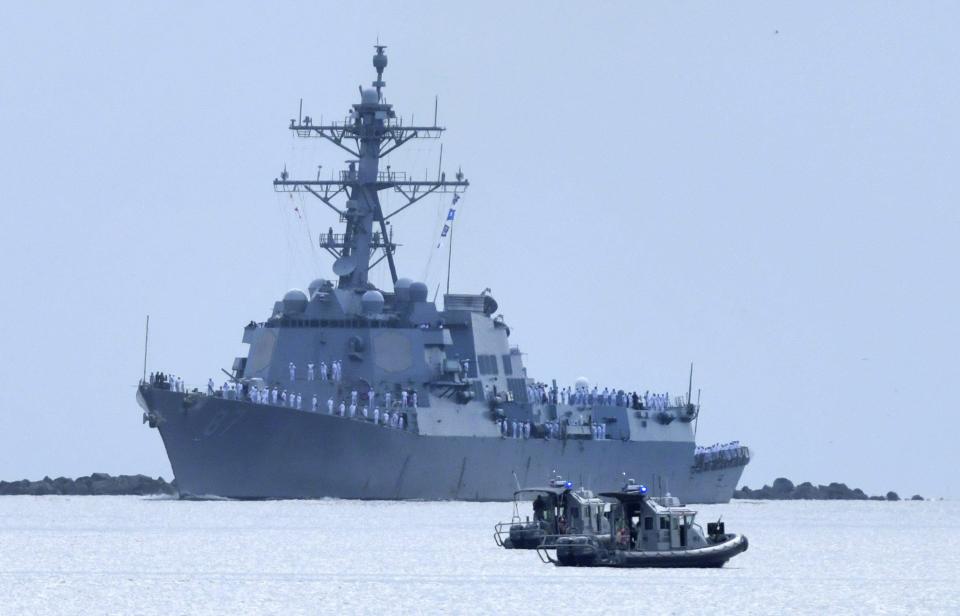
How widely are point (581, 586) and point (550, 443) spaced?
33.9 metres

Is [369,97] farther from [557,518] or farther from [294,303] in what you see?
[557,518]

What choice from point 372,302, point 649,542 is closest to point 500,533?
point 649,542

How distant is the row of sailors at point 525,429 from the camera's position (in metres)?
77.4

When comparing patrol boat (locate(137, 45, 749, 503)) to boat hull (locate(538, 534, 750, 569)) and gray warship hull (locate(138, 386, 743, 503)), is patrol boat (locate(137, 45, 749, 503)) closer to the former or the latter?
gray warship hull (locate(138, 386, 743, 503))

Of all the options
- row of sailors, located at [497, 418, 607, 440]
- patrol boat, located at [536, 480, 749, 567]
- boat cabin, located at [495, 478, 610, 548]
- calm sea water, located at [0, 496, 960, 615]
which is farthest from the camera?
row of sailors, located at [497, 418, 607, 440]

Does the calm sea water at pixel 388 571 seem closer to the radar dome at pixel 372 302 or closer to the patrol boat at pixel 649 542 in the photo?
the patrol boat at pixel 649 542

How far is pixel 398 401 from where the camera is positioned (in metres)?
73.4

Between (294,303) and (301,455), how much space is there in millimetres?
6494

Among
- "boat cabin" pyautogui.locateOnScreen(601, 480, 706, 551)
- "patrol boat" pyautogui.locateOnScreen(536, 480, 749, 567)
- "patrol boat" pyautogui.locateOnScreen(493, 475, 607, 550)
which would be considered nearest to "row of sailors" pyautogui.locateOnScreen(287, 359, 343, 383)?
"patrol boat" pyautogui.locateOnScreen(493, 475, 607, 550)

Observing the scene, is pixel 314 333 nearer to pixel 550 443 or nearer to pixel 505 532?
pixel 550 443

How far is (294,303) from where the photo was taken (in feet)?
246

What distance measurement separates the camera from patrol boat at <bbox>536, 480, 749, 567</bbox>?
49.1 meters

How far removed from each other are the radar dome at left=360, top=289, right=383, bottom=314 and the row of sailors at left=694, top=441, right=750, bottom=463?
18.9 meters

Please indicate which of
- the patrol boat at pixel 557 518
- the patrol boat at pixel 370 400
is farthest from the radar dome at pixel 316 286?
the patrol boat at pixel 557 518
